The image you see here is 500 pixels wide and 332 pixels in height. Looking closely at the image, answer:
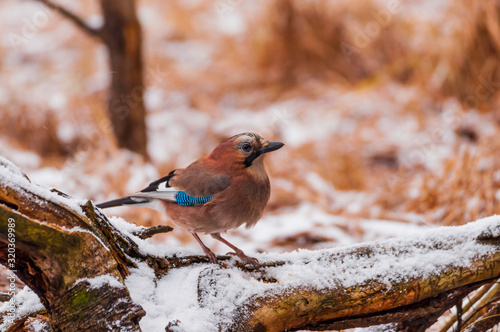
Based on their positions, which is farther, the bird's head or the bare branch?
the bare branch

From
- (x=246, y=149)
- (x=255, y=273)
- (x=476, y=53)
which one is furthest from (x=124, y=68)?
(x=476, y=53)

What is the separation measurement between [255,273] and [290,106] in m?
4.19

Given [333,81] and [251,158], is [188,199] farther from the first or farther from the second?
[333,81]

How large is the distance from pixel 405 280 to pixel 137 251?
0.75m

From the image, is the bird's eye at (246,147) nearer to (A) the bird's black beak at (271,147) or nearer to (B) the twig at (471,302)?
(A) the bird's black beak at (271,147)

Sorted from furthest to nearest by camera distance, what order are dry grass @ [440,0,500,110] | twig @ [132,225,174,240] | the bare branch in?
dry grass @ [440,0,500,110]
the bare branch
twig @ [132,225,174,240]

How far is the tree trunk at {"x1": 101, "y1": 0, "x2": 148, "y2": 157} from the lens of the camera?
3.56 meters

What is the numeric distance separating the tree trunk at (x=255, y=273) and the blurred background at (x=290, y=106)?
1433mm

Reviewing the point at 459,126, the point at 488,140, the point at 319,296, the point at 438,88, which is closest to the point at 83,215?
the point at 319,296


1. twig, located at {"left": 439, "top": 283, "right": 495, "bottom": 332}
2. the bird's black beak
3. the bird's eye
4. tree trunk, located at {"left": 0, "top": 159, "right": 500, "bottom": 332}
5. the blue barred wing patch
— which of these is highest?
the bird's eye

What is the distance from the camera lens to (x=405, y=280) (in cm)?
154

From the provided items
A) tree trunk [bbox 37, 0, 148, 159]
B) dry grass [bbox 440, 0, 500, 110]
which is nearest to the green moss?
tree trunk [bbox 37, 0, 148, 159]

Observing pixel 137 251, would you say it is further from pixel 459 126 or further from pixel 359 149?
pixel 459 126

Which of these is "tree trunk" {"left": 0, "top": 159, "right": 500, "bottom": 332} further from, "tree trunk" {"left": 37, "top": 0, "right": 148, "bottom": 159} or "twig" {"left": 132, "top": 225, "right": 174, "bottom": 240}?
"tree trunk" {"left": 37, "top": 0, "right": 148, "bottom": 159}
